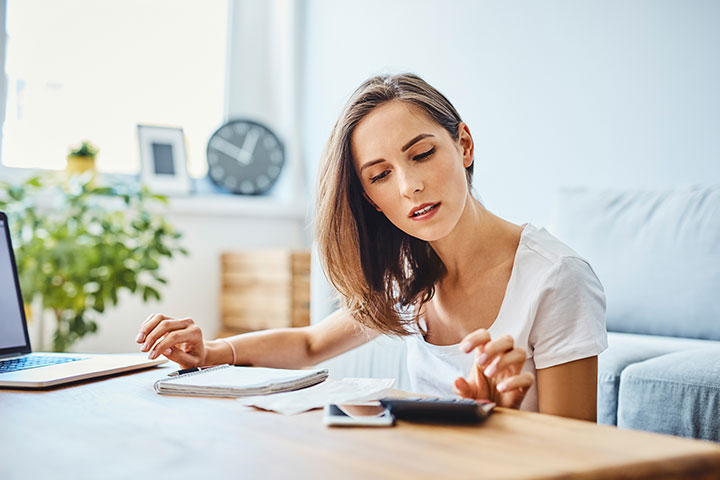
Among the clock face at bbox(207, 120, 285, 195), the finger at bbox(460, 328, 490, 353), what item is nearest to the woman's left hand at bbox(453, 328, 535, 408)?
the finger at bbox(460, 328, 490, 353)

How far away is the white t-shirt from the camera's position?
40.1 inches

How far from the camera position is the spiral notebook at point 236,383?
891 mm

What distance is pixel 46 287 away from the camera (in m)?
2.60

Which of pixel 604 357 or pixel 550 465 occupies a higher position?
pixel 550 465

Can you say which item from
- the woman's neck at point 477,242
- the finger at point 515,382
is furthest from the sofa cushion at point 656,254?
the finger at point 515,382

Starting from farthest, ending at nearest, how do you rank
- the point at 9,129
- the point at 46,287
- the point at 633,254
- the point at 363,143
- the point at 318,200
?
the point at 9,129
the point at 46,287
the point at 633,254
the point at 318,200
the point at 363,143

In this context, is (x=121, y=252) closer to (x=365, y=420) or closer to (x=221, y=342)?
(x=221, y=342)

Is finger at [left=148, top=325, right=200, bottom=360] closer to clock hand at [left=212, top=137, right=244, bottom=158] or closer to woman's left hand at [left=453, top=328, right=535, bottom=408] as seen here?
woman's left hand at [left=453, top=328, right=535, bottom=408]

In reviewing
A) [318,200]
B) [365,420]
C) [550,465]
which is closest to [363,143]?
[318,200]

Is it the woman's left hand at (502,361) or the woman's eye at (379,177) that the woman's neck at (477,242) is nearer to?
the woman's eye at (379,177)

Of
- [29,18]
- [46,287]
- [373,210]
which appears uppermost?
[29,18]

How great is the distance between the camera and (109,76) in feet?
11.4

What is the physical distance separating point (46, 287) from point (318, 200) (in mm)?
1684

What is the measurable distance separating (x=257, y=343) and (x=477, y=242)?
421 mm
